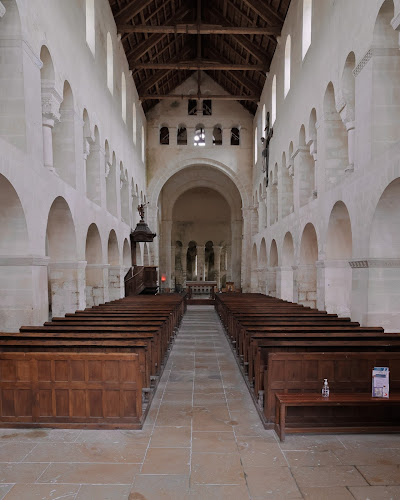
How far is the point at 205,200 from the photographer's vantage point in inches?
1344

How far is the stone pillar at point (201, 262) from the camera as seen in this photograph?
3232cm

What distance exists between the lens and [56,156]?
10.4m

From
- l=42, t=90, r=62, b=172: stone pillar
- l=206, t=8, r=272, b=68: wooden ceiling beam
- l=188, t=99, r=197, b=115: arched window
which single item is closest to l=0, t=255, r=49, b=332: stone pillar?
l=42, t=90, r=62, b=172: stone pillar

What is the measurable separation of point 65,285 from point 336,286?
7.03 metres

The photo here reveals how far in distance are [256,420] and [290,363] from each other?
0.84 m

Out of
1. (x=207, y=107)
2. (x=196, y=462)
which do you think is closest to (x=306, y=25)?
(x=207, y=107)

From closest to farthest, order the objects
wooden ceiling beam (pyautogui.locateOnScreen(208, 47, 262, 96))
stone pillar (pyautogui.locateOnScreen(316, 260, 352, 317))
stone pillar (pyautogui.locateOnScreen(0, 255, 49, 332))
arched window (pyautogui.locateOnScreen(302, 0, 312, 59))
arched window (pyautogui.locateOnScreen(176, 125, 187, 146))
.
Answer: stone pillar (pyautogui.locateOnScreen(0, 255, 49, 332)) → stone pillar (pyautogui.locateOnScreen(316, 260, 352, 317)) → arched window (pyautogui.locateOnScreen(302, 0, 312, 59)) → wooden ceiling beam (pyautogui.locateOnScreen(208, 47, 262, 96)) → arched window (pyautogui.locateOnScreen(176, 125, 187, 146))

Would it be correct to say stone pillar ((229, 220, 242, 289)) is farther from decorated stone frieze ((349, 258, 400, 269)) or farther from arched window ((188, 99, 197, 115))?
decorated stone frieze ((349, 258, 400, 269))

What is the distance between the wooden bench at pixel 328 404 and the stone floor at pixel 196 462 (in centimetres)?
10

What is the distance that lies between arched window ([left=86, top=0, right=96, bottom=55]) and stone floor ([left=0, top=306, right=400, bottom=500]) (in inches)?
445

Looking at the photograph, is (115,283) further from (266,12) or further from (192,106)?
(192,106)

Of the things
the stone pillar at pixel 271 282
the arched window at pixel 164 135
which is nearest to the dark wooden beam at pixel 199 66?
the arched window at pixel 164 135

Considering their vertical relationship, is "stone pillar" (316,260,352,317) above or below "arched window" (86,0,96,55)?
below

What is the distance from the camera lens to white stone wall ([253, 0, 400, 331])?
7.40 metres
